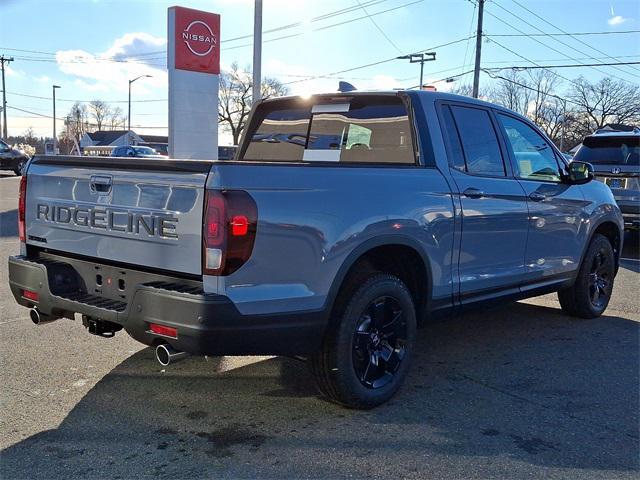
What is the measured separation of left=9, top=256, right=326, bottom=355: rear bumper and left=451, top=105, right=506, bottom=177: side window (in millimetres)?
1900

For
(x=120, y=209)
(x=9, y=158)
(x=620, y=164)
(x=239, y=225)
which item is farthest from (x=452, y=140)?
(x=9, y=158)

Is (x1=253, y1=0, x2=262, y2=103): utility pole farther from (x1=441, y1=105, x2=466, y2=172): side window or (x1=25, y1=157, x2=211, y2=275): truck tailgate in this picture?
(x1=25, y1=157, x2=211, y2=275): truck tailgate

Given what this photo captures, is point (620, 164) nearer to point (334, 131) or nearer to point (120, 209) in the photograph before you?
point (334, 131)

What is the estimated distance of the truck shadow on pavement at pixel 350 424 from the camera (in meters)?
3.06

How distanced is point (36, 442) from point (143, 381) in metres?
0.96

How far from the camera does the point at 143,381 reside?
4.15 metres

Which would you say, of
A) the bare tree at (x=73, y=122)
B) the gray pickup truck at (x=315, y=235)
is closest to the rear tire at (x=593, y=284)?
the gray pickup truck at (x=315, y=235)

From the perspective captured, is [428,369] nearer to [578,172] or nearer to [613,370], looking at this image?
[613,370]

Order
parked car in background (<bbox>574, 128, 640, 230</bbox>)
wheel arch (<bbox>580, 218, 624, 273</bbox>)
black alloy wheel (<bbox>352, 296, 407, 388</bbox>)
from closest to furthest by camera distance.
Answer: black alloy wheel (<bbox>352, 296, 407, 388</bbox>)
wheel arch (<bbox>580, 218, 624, 273</bbox>)
parked car in background (<bbox>574, 128, 640, 230</bbox>)

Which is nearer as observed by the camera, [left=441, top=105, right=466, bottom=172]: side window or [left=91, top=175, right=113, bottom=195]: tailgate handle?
[left=91, top=175, right=113, bottom=195]: tailgate handle

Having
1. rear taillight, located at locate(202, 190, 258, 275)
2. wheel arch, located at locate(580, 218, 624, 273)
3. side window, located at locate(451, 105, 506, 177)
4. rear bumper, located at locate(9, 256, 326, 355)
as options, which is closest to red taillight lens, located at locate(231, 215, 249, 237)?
rear taillight, located at locate(202, 190, 258, 275)

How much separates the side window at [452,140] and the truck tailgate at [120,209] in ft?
6.58

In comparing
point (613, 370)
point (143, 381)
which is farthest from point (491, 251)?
point (143, 381)

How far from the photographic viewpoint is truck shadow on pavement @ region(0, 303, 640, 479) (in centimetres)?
306
